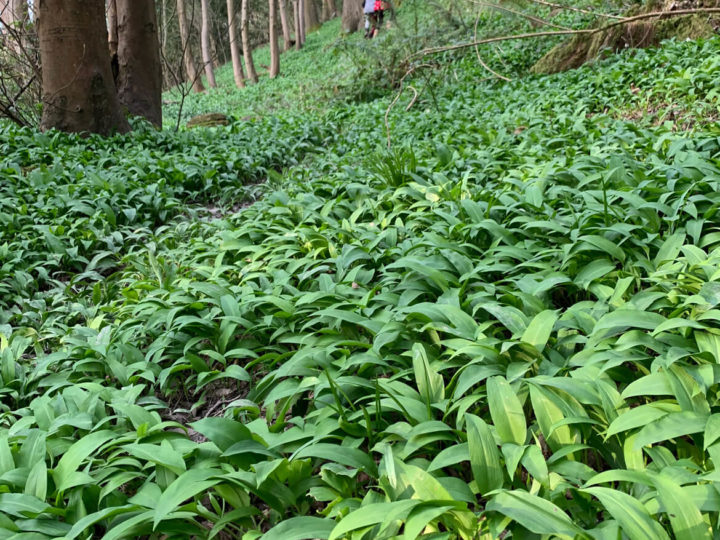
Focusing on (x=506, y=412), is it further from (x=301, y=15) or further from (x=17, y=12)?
(x=301, y=15)

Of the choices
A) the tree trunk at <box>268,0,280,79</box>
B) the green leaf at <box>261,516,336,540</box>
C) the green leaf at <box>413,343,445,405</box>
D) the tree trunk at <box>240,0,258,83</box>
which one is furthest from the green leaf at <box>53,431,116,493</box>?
the tree trunk at <box>268,0,280,79</box>

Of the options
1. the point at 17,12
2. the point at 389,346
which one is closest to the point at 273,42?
the point at 17,12

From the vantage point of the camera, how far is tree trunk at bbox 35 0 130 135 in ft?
Answer: 18.8

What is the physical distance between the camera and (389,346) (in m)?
1.94

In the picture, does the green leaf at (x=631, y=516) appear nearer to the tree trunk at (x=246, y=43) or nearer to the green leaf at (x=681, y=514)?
the green leaf at (x=681, y=514)

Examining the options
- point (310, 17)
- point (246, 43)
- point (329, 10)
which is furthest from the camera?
point (329, 10)

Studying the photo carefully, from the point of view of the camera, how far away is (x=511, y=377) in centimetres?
157

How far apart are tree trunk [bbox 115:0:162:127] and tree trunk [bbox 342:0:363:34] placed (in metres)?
12.4

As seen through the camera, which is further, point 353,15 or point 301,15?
point 301,15

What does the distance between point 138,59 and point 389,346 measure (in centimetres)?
711

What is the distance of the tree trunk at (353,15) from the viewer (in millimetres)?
18250

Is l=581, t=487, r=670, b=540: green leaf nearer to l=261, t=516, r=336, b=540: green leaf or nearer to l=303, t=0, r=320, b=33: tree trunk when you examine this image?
l=261, t=516, r=336, b=540: green leaf

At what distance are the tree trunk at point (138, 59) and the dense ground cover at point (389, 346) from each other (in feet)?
10.5

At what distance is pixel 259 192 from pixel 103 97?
2.87 meters
